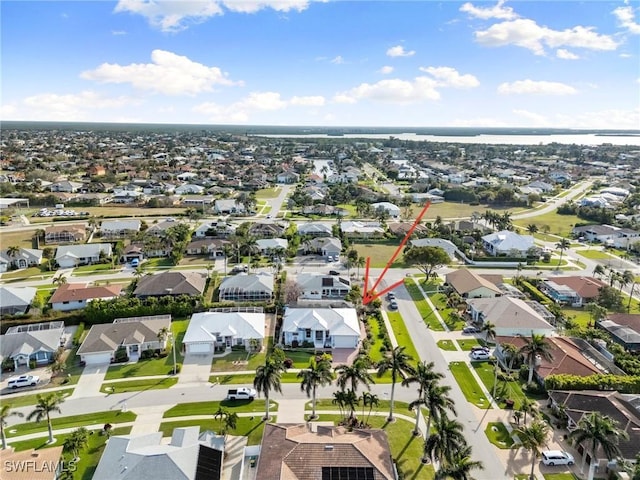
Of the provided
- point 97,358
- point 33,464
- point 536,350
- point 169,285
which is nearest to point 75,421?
point 33,464

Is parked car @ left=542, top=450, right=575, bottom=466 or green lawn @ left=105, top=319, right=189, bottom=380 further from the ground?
parked car @ left=542, top=450, right=575, bottom=466

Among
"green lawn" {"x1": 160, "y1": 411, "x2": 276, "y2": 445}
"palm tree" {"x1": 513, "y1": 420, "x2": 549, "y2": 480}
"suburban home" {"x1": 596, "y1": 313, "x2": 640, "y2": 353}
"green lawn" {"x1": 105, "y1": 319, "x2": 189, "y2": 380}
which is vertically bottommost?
"green lawn" {"x1": 105, "y1": 319, "x2": 189, "y2": 380}

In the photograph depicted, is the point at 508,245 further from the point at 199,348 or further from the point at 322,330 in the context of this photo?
the point at 199,348

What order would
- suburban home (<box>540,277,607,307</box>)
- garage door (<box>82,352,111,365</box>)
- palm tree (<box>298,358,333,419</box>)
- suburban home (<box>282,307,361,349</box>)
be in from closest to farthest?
1. palm tree (<box>298,358,333,419</box>)
2. garage door (<box>82,352,111,365</box>)
3. suburban home (<box>282,307,361,349</box>)
4. suburban home (<box>540,277,607,307</box>)

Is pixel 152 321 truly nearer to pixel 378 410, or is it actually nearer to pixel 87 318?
pixel 87 318

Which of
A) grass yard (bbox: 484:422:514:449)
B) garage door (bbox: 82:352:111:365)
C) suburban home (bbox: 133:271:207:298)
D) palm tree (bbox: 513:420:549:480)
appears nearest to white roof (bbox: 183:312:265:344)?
garage door (bbox: 82:352:111:365)

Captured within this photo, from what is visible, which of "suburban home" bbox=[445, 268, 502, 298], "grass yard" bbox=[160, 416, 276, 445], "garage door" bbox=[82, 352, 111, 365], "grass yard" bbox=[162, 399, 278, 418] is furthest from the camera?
"suburban home" bbox=[445, 268, 502, 298]

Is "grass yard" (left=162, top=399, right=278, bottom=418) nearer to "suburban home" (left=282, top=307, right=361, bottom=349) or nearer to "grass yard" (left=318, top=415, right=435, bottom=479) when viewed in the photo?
"grass yard" (left=318, top=415, right=435, bottom=479)

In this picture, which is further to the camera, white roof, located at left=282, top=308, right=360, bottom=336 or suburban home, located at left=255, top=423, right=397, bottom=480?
white roof, located at left=282, top=308, right=360, bottom=336
